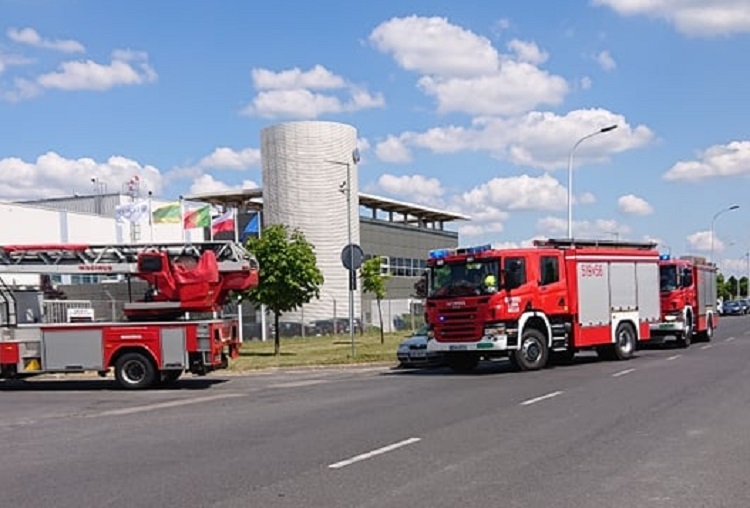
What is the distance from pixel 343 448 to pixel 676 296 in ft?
82.9

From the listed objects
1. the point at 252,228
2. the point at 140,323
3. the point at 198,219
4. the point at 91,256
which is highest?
the point at 198,219

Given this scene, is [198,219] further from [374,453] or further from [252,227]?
[374,453]

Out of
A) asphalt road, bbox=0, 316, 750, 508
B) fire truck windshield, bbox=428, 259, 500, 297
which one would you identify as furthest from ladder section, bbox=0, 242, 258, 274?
fire truck windshield, bbox=428, 259, 500, 297

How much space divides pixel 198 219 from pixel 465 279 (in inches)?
1269

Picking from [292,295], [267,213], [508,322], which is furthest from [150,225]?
[508,322]

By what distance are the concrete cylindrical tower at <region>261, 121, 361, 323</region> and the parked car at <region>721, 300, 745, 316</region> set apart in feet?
160

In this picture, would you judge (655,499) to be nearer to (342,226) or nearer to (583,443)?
(583,443)

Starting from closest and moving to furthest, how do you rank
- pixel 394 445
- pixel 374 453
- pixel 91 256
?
1. pixel 374 453
2. pixel 394 445
3. pixel 91 256

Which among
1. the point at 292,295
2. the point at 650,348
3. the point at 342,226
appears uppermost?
the point at 342,226

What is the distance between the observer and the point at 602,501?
8102 millimetres

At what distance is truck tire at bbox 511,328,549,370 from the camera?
23.6 m

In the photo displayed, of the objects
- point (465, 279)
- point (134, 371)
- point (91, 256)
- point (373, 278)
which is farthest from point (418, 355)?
point (373, 278)

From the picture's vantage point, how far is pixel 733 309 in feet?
300

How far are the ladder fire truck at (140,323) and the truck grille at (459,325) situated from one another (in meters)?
4.91
